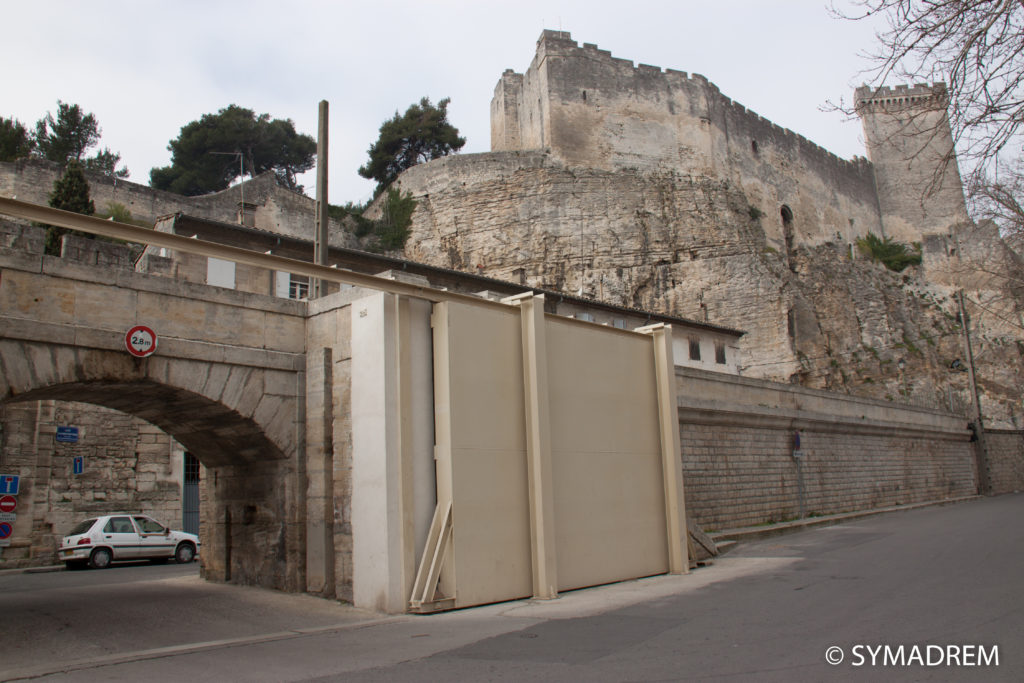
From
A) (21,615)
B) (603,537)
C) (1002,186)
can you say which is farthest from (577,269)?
(21,615)

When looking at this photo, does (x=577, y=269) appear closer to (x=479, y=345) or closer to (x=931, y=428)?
(x=931, y=428)

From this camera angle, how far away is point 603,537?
9867 mm

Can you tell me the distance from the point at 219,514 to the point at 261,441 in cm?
188

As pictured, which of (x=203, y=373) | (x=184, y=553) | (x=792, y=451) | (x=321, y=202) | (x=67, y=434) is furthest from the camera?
(x=792, y=451)

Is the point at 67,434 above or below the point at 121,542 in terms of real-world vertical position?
above

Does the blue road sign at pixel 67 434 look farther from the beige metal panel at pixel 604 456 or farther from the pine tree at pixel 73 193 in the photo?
the beige metal panel at pixel 604 456

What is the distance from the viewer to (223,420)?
351 inches

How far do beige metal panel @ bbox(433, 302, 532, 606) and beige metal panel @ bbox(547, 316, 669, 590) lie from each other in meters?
0.70

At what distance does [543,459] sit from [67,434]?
1236 cm

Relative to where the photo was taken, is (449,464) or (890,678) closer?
(890,678)

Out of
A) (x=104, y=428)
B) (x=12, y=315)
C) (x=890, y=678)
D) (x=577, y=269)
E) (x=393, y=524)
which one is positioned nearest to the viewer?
(x=890, y=678)

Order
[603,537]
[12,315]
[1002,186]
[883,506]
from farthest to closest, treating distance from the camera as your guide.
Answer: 1. [883,506]
2. [1002,186]
3. [603,537]
4. [12,315]

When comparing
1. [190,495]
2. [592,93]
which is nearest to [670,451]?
[190,495]

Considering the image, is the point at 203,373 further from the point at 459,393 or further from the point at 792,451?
the point at 792,451
